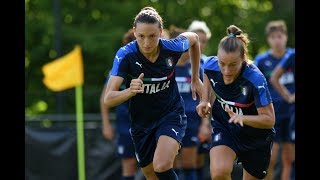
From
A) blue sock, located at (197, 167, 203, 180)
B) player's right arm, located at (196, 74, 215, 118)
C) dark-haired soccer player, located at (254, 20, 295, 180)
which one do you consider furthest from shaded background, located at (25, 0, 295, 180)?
player's right arm, located at (196, 74, 215, 118)

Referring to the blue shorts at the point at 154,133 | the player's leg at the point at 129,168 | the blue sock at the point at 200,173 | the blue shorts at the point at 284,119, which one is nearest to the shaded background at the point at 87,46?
the player's leg at the point at 129,168

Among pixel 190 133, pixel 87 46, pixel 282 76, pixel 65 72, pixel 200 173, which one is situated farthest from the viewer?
pixel 87 46

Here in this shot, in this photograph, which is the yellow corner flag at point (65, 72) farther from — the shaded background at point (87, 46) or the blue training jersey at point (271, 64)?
the blue training jersey at point (271, 64)

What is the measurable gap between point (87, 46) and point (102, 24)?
88cm

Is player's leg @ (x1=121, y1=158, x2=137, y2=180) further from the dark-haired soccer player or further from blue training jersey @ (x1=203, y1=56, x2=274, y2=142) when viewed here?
blue training jersey @ (x1=203, y1=56, x2=274, y2=142)

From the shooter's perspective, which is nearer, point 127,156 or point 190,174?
point 190,174

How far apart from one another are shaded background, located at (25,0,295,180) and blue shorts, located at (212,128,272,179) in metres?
4.31

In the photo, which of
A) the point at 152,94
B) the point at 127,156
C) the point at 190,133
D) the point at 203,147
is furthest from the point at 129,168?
the point at 152,94

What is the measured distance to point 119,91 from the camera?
786 centimetres

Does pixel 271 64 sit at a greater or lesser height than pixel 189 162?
greater

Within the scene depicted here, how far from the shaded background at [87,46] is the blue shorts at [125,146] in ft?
3.68

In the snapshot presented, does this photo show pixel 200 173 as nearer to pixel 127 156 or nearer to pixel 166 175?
pixel 127 156

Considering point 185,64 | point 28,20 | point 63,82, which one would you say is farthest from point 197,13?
point 185,64
